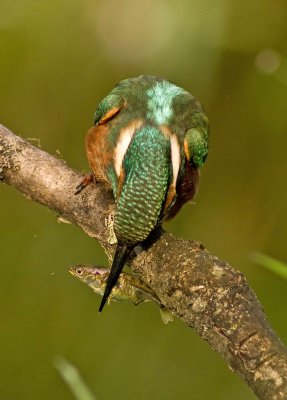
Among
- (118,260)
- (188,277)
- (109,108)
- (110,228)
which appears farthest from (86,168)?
(188,277)

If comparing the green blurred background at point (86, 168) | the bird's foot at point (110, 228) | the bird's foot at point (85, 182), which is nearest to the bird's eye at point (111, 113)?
the bird's foot at point (85, 182)

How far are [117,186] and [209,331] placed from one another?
0.48m

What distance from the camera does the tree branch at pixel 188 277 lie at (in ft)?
4.47

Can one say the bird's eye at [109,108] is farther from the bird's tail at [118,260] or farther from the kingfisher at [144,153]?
the bird's tail at [118,260]

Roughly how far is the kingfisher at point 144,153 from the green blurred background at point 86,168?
90cm

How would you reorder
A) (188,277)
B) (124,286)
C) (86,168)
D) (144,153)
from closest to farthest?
(188,277)
(144,153)
(124,286)
(86,168)

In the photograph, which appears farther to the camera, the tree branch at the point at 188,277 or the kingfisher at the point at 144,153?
the kingfisher at the point at 144,153

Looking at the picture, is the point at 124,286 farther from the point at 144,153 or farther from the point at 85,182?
the point at 144,153

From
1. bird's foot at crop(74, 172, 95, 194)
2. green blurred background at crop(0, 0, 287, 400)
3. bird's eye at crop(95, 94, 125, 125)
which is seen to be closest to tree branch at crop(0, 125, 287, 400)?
bird's foot at crop(74, 172, 95, 194)

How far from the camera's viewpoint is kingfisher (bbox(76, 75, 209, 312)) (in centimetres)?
166

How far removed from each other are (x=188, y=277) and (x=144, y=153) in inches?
12.4

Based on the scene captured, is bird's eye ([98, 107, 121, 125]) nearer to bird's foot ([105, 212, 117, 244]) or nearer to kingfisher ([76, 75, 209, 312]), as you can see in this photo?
kingfisher ([76, 75, 209, 312])

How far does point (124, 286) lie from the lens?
195 centimetres

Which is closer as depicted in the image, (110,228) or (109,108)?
(110,228)
